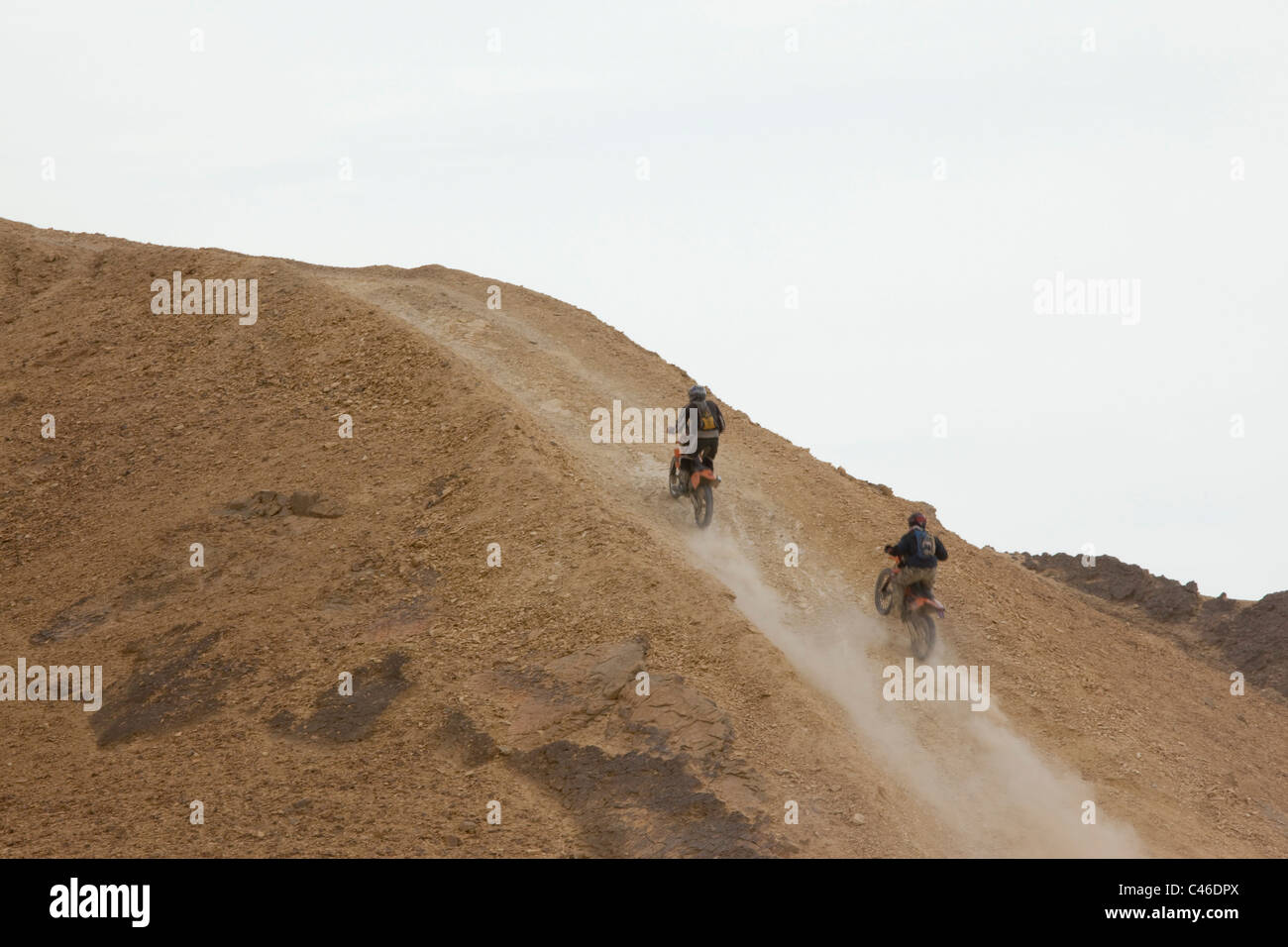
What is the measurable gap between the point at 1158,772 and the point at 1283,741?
5563 millimetres

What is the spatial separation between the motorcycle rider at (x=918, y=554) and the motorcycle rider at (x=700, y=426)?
11.4 ft

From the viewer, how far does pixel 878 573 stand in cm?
1945

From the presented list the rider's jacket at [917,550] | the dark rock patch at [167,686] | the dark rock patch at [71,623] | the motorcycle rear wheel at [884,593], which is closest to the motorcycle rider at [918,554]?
the rider's jacket at [917,550]

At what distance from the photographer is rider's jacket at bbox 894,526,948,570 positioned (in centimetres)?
1756

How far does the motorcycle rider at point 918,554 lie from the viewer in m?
17.6

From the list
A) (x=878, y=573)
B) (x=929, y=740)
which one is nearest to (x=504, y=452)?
(x=878, y=573)

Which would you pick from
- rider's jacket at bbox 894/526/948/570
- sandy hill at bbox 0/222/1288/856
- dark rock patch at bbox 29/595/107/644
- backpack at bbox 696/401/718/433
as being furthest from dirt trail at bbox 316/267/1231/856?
dark rock patch at bbox 29/595/107/644

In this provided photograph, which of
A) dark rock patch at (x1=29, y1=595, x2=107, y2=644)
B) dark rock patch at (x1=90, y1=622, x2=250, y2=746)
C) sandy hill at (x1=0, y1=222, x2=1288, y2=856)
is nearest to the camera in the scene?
sandy hill at (x1=0, y1=222, x2=1288, y2=856)

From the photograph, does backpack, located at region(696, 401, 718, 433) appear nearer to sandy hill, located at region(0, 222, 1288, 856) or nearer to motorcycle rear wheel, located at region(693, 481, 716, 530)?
motorcycle rear wheel, located at region(693, 481, 716, 530)

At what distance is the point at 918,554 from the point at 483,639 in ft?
20.1

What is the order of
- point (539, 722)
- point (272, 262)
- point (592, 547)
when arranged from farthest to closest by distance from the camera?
point (272, 262) < point (592, 547) < point (539, 722)

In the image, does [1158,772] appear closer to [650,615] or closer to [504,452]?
[650,615]

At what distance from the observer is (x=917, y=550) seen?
17.6m

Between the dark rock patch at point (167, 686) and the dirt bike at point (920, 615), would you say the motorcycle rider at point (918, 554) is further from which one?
the dark rock patch at point (167, 686)
